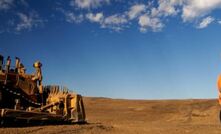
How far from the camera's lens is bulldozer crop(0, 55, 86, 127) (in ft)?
66.7

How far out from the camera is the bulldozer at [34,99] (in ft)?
66.7

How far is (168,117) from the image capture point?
4309 centimetres

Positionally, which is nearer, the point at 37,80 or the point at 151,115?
the point at 37,80

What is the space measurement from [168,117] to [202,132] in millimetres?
23232

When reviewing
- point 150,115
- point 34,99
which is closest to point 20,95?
point 34,99

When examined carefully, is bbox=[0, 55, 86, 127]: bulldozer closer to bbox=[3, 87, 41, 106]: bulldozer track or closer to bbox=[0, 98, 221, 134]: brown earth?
bbox=[3, 87, 41, 106]: bulldozer track

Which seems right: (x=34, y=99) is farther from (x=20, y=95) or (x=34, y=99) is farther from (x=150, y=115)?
(x=150, y=115)

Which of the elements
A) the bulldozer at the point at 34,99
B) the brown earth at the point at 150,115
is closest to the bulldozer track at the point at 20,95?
the bulldozer at the point at 34,99

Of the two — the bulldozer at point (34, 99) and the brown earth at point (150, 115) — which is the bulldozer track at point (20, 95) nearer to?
the bulldozer at point (34, 99)

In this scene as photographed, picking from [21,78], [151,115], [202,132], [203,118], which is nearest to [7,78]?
[21,78]

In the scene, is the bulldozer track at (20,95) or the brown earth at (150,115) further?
the brown earth at (150,115)

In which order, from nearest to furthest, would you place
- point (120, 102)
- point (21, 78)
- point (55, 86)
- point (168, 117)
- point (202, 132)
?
point (202, 132) < point (21, 78) < point (55, 86) < point (168, 117) < point (120, 102)

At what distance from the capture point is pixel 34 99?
2288 cm

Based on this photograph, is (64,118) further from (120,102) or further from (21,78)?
(120,102)
